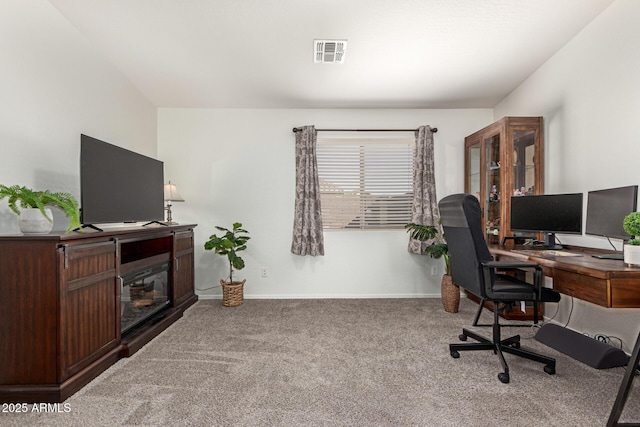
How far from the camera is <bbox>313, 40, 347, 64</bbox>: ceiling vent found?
8.75 feet

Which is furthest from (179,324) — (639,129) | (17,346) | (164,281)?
(639,129)

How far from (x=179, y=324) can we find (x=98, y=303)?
1.10 m

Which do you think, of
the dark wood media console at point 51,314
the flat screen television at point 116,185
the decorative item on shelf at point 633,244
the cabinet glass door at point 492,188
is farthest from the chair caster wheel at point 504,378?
the flat screen television at point 116,185

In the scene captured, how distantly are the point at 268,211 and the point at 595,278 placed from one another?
330 centimetres

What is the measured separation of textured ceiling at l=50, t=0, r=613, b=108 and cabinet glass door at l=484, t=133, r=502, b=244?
2.16ft

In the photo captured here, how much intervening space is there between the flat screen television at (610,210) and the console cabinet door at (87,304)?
3264mm

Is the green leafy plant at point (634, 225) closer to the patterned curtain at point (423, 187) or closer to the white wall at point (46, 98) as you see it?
the patterned curtain at point (423, 187)

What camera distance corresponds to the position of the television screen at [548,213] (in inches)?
98.0

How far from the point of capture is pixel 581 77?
8.79 ft

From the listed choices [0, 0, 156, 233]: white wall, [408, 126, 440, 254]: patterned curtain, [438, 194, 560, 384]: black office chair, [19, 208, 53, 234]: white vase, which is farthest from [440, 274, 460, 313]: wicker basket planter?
[0, 0, 156, 233]: white wall

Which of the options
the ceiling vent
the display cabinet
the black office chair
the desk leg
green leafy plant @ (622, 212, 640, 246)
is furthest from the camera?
the display cabinet

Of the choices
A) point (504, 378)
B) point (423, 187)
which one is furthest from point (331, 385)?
point (423, 187)

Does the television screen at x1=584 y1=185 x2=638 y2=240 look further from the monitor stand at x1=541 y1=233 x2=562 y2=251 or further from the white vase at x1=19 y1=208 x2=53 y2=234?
the white vase at x1=19 y1=208 x2=53 y2=234

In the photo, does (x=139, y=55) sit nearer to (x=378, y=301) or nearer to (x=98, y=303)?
(x=98, y=303)
